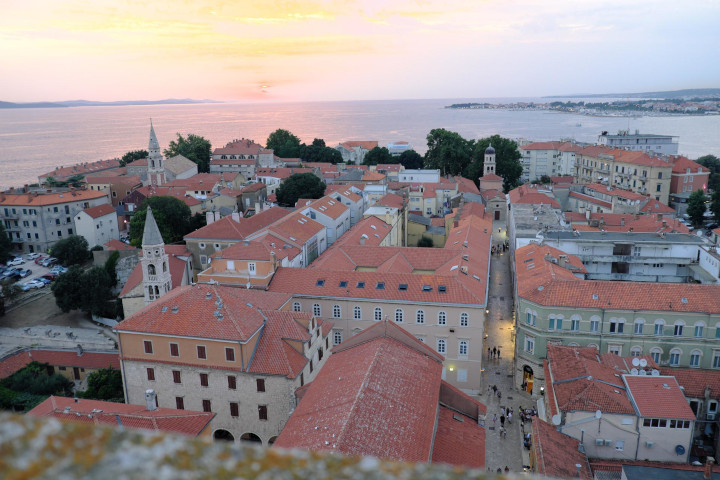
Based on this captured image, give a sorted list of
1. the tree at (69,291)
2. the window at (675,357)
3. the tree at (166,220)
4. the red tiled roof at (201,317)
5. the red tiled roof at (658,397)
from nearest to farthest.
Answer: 1. the red tiled roof at (658,397)
2. the red tiled roof at (201,317)
3. the window at (675,357)
4. the tree at (69,291)
5. the tree at (166,220)

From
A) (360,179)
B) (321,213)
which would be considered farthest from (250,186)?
(321,213)

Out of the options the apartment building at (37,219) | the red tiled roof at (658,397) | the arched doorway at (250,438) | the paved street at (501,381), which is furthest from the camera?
the apartment building at (37,219)

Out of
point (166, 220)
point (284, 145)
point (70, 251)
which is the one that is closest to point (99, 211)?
point (70, 251)

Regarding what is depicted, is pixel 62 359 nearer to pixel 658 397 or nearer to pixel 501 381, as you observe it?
pixel 501 381

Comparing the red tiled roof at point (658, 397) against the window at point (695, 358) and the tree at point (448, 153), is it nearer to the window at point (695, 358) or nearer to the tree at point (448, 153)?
the window at point (695, 358)

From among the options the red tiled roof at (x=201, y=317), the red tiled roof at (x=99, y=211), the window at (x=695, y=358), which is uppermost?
the red tiled roof at (x=201, y=317)

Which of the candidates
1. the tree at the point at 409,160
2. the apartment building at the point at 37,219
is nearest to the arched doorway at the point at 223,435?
the apartment building at the point at 37,219
